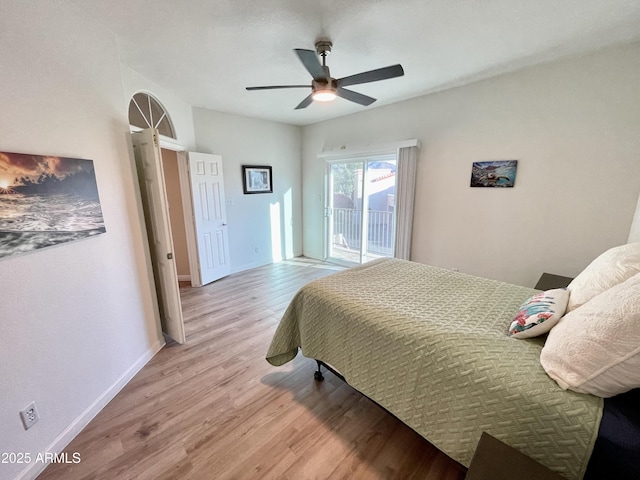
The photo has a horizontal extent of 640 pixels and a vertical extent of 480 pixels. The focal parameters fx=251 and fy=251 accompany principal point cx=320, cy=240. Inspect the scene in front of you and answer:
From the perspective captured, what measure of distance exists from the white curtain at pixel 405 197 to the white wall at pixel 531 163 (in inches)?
4.5

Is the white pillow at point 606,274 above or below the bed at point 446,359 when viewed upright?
above

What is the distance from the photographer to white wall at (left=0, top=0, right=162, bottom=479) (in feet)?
4.07

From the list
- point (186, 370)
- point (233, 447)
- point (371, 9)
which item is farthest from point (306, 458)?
point (371, 9)

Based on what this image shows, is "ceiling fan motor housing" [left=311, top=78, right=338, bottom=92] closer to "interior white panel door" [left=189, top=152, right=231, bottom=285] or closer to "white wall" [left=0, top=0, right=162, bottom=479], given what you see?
"white wall" [left=0, top=0, right=162, bottom=479]

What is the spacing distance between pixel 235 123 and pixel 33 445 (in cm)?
407

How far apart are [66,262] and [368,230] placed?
399cm

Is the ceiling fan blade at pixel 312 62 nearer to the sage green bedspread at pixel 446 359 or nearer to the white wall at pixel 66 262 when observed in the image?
the white wall at pixel 66 262

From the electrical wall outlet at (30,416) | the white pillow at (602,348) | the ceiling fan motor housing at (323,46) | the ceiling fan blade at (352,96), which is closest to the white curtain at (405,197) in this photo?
the ceiling fan blade at (352,96)

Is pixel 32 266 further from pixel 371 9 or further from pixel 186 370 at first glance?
pixel 371 9

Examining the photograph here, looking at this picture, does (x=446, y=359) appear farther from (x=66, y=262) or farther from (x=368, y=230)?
(x=368, y=230)

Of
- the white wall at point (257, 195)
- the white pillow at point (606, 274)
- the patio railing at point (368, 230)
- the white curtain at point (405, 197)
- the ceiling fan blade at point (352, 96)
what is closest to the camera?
the white pillow at point (606, 274)

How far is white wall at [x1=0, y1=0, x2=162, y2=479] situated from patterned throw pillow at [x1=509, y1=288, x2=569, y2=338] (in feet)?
8.21

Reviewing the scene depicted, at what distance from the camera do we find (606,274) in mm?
1207

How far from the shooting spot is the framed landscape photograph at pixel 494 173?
2769 millimetres
